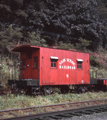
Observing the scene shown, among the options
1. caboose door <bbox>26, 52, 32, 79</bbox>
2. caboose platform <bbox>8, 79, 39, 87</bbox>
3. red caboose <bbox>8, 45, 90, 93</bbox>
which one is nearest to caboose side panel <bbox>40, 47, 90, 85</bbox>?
red caboose <bbox>8, 45, 90, 93</bbox>

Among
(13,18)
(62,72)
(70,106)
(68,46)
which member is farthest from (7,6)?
(70,106)

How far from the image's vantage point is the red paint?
11.3m

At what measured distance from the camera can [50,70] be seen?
11.7m

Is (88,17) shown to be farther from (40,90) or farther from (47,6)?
(40,90)

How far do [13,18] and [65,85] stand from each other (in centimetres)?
1130

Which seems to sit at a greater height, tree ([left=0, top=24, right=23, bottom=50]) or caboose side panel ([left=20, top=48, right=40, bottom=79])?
tree ([left=0, top=24, right=23, bottom=50])

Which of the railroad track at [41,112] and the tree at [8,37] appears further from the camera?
the tree at [8,37]

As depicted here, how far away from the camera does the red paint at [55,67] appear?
37.0 ft

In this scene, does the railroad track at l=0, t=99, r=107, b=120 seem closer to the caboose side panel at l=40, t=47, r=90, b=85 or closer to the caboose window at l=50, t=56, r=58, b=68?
the caboose side panel at l=40, t=47, r=90, b=85

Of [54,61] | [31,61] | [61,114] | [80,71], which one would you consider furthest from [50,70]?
[61,114]

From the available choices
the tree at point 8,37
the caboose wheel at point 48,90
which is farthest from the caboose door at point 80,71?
the tree at point 8,37

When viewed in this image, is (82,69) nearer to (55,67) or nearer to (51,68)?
(55,67)

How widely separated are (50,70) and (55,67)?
52 centimetres

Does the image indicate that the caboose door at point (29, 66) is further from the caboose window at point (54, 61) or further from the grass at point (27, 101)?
the grass at point (27, 101)
